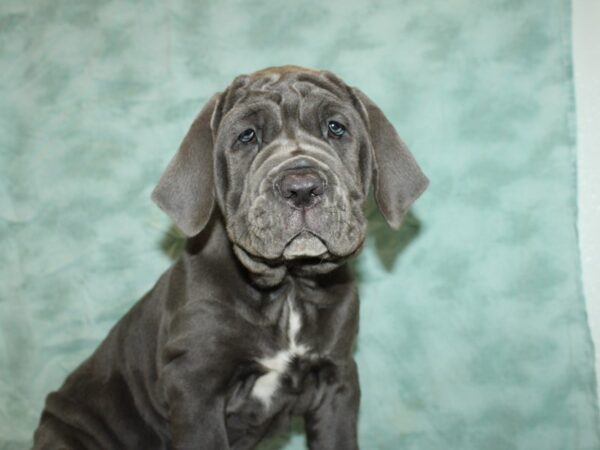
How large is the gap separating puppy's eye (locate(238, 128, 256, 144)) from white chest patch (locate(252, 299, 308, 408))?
0.69 meters

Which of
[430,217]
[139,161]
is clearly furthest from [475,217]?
[139,161]

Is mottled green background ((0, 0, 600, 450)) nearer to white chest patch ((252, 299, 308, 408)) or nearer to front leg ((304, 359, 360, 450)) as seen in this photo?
front leg ((304, 359, 360, 450))

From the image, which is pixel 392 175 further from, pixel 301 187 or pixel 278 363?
pixel 278 363

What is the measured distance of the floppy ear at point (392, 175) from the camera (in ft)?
11.8

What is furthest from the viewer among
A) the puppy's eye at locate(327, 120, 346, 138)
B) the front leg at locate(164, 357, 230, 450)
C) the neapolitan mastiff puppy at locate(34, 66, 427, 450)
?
the puppy's eye at locate(327, 120, 346, 138)

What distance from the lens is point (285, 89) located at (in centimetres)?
351

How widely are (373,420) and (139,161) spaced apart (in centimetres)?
202

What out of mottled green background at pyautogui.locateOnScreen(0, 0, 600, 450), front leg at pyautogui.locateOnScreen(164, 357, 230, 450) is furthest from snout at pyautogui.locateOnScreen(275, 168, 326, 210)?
mottled green background at pyautogui.locateOnScreen(0, 0, 600, 450)

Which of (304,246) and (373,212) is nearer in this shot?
(304,246)

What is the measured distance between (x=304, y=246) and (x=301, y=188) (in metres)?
0.24

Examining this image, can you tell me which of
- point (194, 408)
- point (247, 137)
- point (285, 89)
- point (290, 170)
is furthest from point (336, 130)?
point (194, 408)

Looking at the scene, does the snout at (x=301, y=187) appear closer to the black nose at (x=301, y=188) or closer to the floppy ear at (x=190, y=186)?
the black nose at (x=301, y=188)

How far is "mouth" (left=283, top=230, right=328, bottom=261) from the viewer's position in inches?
127

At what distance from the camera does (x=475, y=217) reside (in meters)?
4.73
